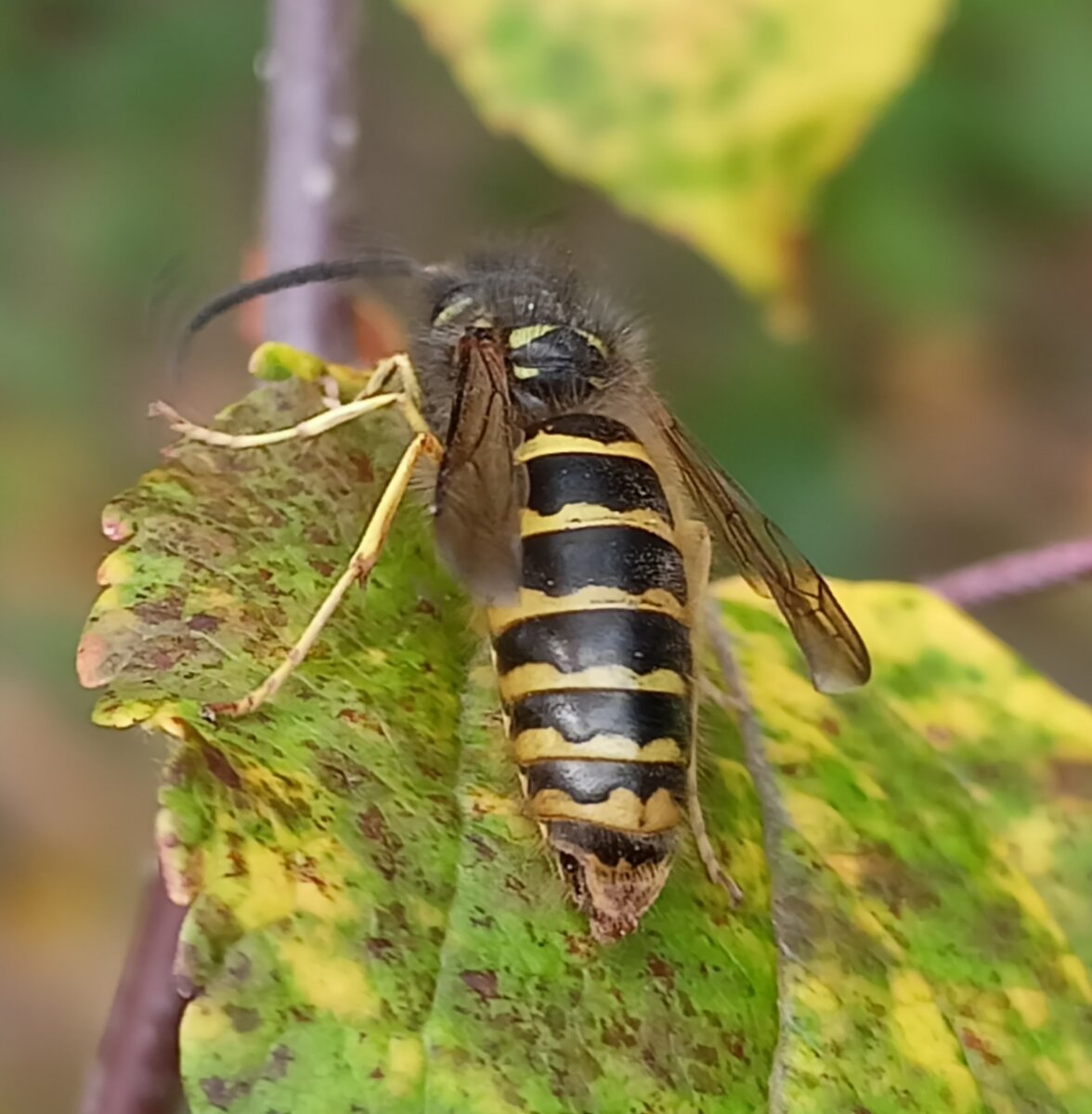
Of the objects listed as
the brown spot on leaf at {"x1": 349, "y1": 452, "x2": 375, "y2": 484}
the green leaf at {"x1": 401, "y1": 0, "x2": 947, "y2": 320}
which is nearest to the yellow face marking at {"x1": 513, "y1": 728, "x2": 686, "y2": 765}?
the brown spot on leaf at {"x1": 349, "y1": 452, "x2": 375, "y2": 484}

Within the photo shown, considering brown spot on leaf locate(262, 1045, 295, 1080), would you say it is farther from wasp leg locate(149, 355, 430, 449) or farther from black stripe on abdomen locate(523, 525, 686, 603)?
wasp leg locate(149, 355, 430, 449)

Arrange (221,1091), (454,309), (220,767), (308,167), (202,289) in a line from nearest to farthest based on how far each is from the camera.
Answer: (221,1091) → (220,767) → (454,309) → (308,167) → (202,289)

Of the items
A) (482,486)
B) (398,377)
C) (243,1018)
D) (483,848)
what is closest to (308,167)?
(398,377)

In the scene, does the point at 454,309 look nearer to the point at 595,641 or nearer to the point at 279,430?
the point at 279,430

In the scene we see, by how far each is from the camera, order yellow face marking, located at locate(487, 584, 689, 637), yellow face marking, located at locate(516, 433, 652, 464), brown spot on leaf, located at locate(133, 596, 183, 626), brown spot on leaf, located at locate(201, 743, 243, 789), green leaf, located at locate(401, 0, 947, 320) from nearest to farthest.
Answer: brown spot on leaf, located at locate(201, 743, 243, 789) < brown spot on leaf, located at locate(133, 596, 183, 626) < yellow face marking, located at locate(487, 584, 689, 637) < yellow face marking, located at locate(516, 433, 652, 464) < green leaf, located at locate(401, 0, 947, 320)

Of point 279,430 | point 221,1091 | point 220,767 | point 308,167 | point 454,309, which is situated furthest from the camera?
point 308,167

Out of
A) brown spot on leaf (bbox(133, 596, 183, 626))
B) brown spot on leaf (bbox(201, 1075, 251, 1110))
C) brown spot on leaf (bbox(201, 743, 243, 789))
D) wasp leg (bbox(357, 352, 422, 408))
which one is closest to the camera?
brown spot on leaf (bbox(201, 1075, 251, 1110))

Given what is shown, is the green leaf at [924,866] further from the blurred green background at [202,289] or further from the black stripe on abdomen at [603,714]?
the blurred green background at [202,289]

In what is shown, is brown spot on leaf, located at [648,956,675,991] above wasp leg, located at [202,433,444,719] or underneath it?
underneath
